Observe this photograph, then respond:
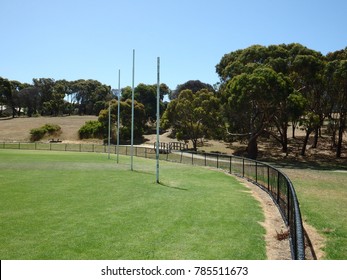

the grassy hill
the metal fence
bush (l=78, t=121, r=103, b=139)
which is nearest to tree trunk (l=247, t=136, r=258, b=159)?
the metal fence

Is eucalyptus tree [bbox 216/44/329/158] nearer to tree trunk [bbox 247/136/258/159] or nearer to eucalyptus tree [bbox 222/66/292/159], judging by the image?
eucalyptus tree [bbox 222/66/292/159]

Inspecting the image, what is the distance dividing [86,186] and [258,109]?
3355 cm

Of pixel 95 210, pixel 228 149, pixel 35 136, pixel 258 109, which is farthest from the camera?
pixel 35 136

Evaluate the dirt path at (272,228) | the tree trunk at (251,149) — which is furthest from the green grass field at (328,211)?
the tree trunk at (251,149)

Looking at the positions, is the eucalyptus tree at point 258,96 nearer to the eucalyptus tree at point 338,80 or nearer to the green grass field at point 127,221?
the eucalyptus tree at point 338,80

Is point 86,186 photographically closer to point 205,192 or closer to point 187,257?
point 205,192

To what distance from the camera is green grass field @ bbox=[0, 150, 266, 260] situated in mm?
8367

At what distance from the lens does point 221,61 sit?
65062 millimetres

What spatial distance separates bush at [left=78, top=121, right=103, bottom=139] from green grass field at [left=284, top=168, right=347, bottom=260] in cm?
5897

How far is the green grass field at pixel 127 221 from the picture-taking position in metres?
8.37

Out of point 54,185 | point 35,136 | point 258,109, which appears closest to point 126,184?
point 54,185

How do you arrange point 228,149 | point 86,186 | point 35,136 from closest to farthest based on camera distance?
point 86,186
point 228,149
point 35,136

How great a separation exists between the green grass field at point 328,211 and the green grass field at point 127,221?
77.8 inches

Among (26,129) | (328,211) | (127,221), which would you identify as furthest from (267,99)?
(26,129)
